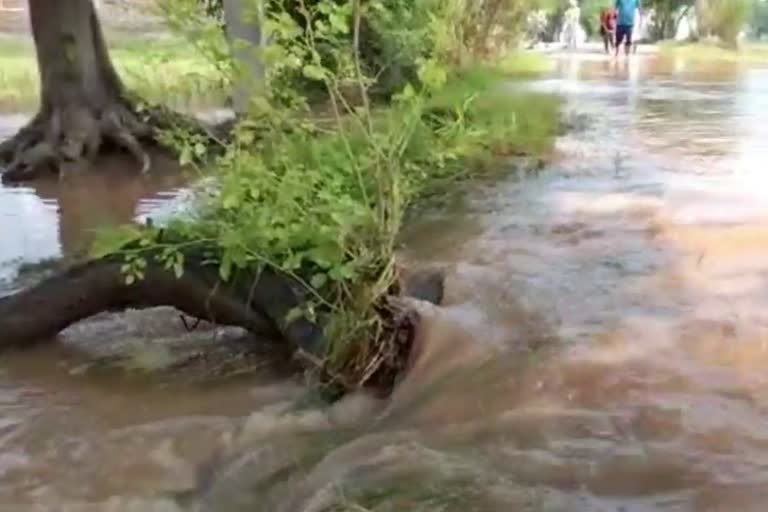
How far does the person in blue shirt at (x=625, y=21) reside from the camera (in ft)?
85.3

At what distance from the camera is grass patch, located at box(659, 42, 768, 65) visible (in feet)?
81.2

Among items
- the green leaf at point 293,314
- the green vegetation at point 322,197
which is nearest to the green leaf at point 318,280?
the green vegetation at point 322,197

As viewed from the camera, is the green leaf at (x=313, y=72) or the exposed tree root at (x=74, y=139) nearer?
the green leaf at (x=313, y=72)

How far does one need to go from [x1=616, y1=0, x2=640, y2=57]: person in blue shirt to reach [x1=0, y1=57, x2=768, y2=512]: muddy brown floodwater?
61.3ft

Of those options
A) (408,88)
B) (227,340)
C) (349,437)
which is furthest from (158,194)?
(349,437)

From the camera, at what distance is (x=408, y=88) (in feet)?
18.4

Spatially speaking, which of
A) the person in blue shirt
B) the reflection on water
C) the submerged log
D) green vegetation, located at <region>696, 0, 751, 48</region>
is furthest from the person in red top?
the submerged log

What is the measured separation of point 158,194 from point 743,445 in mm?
7715

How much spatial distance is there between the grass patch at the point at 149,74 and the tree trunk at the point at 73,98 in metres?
0.31

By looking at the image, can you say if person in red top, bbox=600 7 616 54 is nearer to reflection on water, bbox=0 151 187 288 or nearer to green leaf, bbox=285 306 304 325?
reflection on water, bbox=0 151 187 288

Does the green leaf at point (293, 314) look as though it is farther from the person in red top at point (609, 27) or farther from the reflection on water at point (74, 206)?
the person in red top at point (609, 27)

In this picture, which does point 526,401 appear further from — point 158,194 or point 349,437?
point 158,194

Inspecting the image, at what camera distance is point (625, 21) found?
2695 centimetres

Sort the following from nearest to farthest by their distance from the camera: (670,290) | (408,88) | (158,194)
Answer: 1. (408,88)
2. (670,290)
3. (158,194)
